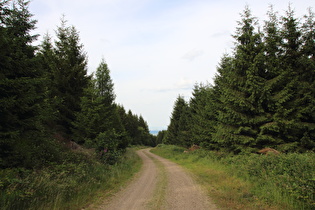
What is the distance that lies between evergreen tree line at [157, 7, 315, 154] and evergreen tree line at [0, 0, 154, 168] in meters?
10.2

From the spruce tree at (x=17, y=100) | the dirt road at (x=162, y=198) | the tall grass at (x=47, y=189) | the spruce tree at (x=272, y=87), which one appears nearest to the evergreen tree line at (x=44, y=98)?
the spruce tree at (x=17, y=100)

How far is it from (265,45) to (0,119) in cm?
1650

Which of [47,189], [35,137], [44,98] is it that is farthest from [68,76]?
[47,189]

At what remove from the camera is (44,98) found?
35.2 ft

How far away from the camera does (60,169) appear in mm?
8234

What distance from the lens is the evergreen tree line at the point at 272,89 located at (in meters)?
11.6

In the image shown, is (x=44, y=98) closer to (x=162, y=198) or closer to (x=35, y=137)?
(x=35, y=137)

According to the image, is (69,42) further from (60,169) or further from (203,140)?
(203,140)

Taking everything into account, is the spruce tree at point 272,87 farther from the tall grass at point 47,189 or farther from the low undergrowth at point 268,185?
the tall grass at point 47,189

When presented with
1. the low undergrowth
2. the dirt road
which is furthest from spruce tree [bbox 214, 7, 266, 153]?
the dirt road

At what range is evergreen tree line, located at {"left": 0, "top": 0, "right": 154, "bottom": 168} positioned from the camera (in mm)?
7020

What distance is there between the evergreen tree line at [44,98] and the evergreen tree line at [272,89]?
1017 cm

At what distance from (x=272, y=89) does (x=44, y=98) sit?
15.1 m

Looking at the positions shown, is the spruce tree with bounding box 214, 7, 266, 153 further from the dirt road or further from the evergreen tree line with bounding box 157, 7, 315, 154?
the dirt road
